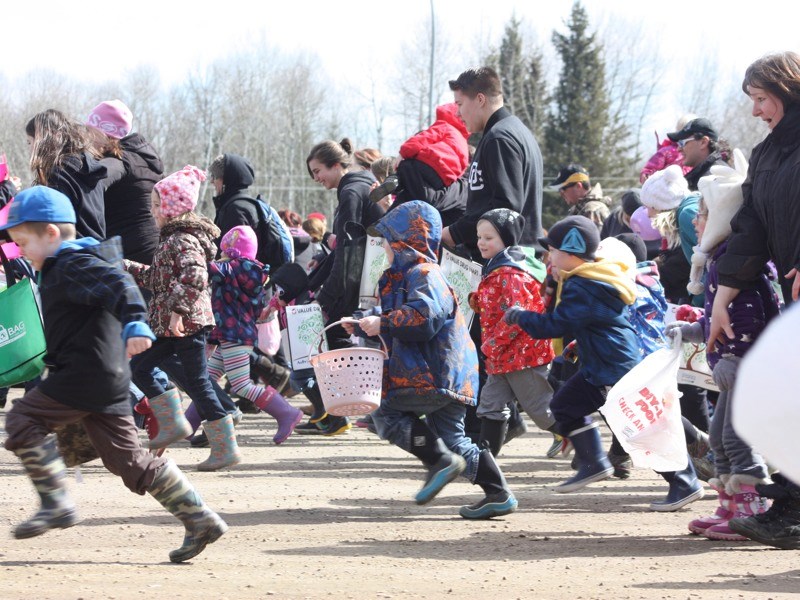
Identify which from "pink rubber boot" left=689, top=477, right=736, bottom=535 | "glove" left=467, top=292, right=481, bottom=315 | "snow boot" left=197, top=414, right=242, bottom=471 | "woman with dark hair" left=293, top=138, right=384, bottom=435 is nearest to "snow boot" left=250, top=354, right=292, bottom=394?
"woman with dark hair" left=293, top=138, right=384, bottom=435

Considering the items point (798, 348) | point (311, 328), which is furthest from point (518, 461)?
point (798, 348)

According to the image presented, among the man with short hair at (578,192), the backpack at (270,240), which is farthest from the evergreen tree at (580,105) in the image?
the backpack at (270,240)

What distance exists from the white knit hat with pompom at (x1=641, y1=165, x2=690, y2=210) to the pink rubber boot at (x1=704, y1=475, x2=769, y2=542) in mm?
2947

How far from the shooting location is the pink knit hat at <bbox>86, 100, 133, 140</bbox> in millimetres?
7859

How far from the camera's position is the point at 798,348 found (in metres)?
1.93

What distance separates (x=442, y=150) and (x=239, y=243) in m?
1.76

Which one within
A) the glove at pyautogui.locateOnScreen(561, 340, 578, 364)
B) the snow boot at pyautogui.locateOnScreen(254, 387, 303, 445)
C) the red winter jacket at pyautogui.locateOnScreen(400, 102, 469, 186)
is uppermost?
the red winter jacket at pyautogui.locateOnScreen(400, 102, 469, 186)

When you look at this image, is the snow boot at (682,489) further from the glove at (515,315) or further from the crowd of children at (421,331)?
the glove at (515,315)

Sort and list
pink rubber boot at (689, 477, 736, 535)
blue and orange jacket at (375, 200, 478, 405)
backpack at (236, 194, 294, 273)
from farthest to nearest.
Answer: backpack at (236, 194, 294, 273), blue and orange jacket at (375, 200, 478, 405), pink rubber boot at (689, 477, 736, 535)

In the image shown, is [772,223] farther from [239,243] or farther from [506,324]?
[239,243]

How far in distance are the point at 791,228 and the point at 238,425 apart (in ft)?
20.9

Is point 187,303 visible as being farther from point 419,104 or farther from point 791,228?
point 419,104

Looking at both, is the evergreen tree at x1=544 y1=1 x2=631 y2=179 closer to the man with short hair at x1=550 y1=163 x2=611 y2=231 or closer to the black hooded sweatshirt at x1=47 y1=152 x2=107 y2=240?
the man with short hair at x1=550 y1=163 x2=611 y2=231

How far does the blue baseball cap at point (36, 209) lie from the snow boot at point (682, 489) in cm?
326
